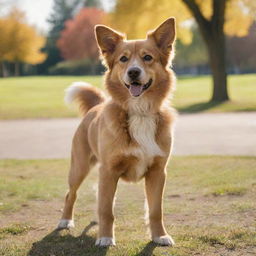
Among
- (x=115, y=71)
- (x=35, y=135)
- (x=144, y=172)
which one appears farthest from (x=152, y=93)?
(x=35, y=135)

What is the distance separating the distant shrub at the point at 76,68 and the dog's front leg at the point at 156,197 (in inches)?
2693

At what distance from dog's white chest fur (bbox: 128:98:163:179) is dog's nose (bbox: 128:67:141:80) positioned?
0.32 m

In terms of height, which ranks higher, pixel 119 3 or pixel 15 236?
pixel 119 3

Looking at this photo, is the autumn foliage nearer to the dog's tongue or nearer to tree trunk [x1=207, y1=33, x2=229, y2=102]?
tree trunk [x1=207, y1=33, x2=229, y2=102]

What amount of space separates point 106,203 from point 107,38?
1769 millimetres

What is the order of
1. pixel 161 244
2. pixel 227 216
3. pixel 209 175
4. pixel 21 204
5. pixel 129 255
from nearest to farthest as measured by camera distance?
1. pixel 129 255
2. pixel 161 244
3. pixel 227 216
4. pixel 21 204
5. pixel 209 175

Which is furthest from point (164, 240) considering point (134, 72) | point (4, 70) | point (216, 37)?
point (4, 70)

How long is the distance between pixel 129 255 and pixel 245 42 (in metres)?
76.1

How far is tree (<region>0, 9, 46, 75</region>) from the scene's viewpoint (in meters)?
63.1

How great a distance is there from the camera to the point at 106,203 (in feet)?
15.2

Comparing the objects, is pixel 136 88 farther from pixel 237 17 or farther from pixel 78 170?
pixel 237 17

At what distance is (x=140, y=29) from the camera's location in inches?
934

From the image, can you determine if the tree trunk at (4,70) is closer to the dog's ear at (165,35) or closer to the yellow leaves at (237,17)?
the yellow leaves at (237,17)

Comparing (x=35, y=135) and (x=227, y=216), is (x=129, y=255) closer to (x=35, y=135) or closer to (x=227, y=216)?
(x=227, y=216)
